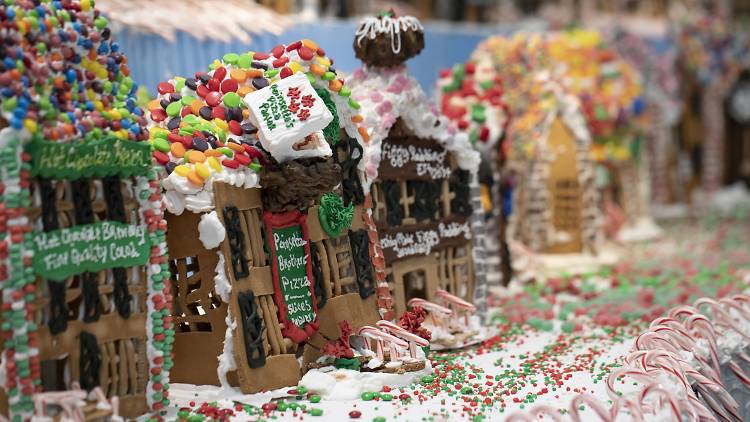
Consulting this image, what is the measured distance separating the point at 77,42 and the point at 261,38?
178 inches

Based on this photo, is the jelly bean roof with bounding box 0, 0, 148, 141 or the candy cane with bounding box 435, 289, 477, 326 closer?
the jelly bean roof with bounding box 0, 0, 148, 141

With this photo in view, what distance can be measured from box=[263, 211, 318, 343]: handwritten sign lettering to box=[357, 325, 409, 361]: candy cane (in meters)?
0.36

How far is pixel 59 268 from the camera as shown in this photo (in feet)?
16.7

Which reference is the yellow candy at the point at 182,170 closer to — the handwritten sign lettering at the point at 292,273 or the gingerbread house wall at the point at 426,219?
the handwritten sign lettering at the point at 292,273

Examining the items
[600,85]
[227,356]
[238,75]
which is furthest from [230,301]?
[600,85]

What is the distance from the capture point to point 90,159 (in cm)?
520

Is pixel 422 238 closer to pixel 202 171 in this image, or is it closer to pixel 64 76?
pixel 202 171

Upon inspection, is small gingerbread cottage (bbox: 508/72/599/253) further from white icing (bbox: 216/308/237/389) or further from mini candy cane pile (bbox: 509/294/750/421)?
white icing (bbox: 216/308/237/389)

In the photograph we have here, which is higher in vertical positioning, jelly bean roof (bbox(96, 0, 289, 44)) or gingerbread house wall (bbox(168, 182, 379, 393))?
jelly bean roof (bbox(96, 0, 289, 44))

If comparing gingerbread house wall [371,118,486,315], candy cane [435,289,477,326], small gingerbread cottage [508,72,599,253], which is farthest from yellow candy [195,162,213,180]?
small gingerbread cottage [508,72,599,253]

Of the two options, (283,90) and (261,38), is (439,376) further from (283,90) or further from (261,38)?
(261,38)

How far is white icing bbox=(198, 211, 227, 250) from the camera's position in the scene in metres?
5.88

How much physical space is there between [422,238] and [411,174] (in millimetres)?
527

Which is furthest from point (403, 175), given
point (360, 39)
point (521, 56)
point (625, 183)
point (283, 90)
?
point (625, 183)
